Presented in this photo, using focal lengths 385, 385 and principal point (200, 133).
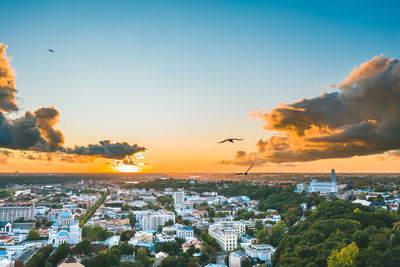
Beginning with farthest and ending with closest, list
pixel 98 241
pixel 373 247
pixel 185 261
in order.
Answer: pixel 98 241 < pixel 185 261 < pixel 373 247

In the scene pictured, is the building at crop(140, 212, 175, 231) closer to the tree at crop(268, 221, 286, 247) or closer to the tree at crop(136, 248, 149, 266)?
the tree at crop(268, 221, 286, 247)

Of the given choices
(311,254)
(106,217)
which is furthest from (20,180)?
(311,254)

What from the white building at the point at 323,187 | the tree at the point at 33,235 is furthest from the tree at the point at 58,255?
the white building at the point at 323,187

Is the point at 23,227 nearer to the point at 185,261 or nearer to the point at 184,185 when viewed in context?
the point at 185,261

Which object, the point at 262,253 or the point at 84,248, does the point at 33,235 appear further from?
the point at 262,253

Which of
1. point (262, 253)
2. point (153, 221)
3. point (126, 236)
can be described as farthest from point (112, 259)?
point (153, 221)

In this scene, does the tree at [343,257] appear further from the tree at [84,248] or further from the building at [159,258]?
the tree at [84,248]

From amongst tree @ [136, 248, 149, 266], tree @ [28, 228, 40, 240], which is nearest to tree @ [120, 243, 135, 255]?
tree @ [136, 248, 149, 266]
